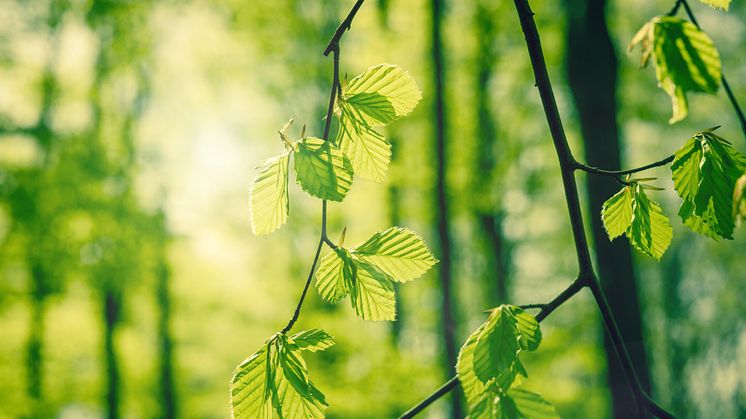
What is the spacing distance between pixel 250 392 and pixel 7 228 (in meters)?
8.11

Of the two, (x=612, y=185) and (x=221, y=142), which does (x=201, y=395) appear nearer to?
(x=221, y=142)

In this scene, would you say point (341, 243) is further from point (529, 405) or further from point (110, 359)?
point (110, 359)

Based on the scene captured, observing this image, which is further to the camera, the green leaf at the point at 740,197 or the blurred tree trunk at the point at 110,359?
the blurred tree trunk at the point at 110,359

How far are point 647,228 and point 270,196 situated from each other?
0.45 m

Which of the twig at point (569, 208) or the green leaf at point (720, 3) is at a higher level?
the green leaf at point (720, 3)

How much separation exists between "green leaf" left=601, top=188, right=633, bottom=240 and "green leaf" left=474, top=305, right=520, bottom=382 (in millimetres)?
204

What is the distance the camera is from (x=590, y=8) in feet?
12.8

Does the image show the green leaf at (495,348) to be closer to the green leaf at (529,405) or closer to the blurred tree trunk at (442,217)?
the green leaf at (529,405)

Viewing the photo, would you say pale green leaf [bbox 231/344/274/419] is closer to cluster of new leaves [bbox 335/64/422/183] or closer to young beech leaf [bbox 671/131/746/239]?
cluster of new leaves [bbox 335/64/422/183]

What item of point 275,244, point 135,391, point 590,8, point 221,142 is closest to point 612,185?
point 590,8

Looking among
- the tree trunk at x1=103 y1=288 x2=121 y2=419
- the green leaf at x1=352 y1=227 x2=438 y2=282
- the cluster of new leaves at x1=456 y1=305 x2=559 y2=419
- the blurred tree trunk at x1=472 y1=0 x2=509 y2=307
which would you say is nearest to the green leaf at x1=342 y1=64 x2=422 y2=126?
the green leaf at x1=352 y1=227 x2=438 y2=282

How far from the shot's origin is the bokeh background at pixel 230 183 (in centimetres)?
651

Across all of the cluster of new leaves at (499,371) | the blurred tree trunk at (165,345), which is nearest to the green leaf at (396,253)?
the cluster of new leaves at (499,371)

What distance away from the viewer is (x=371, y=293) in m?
0.64
